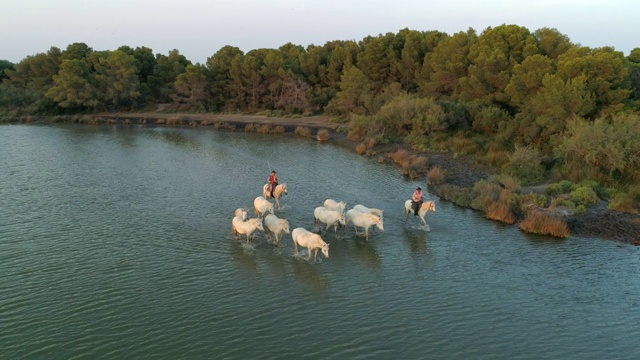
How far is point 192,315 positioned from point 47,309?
415cm

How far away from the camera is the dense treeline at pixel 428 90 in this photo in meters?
29.4

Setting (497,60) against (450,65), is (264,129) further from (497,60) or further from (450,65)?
(497,60)

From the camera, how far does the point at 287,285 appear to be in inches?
605

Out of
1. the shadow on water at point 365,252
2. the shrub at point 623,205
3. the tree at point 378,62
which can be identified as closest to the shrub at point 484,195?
the shrub at point 623,205

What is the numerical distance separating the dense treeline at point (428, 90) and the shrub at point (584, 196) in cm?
113

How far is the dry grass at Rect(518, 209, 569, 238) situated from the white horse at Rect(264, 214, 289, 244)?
1051 cm

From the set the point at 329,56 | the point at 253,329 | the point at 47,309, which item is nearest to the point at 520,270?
the point at 253,329

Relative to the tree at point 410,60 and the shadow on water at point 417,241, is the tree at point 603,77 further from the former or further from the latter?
the tree at point 410,60

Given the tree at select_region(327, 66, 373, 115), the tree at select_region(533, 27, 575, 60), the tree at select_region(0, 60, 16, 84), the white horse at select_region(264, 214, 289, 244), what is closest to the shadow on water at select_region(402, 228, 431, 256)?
the white horse at select_region(264, 214, 289, 244)

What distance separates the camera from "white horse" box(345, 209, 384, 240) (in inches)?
755

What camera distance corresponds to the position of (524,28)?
43219 mm

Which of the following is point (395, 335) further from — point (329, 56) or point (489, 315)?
point (329, 56)

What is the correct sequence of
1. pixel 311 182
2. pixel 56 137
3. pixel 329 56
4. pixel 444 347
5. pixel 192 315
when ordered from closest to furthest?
A: pixel 444 347
pixel 192 315
pixel 311 182
pixel 56 137
pixel 329 56

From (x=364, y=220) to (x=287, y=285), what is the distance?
522 cm
